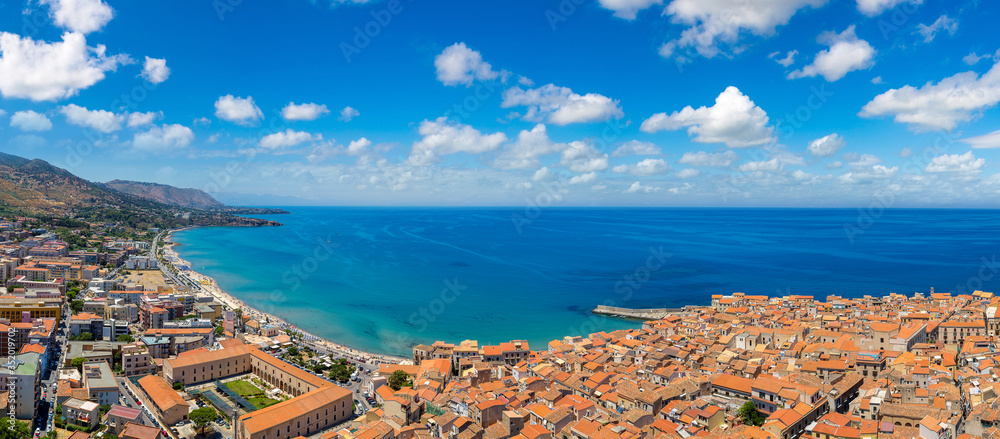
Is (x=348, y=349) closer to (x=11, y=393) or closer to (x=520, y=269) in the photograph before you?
(x=11, y=393)

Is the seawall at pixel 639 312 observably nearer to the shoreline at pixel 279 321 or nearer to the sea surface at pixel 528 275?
the sea surface at pixel 528 275

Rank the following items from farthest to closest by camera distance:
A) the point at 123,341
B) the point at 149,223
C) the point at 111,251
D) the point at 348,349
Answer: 1. the point at 149,223
2. the point at 111,251
3. the point at 348,349
4. the point at 123,341

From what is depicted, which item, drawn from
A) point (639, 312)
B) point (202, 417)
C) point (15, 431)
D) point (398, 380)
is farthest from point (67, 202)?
point (639, 312)

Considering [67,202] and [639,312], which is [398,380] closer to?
[639,312]

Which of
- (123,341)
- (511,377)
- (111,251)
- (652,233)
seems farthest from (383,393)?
(652,233)

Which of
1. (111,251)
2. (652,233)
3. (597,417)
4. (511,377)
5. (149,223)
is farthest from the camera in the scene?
(652,233)

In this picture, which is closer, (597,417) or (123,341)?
(597,417)
